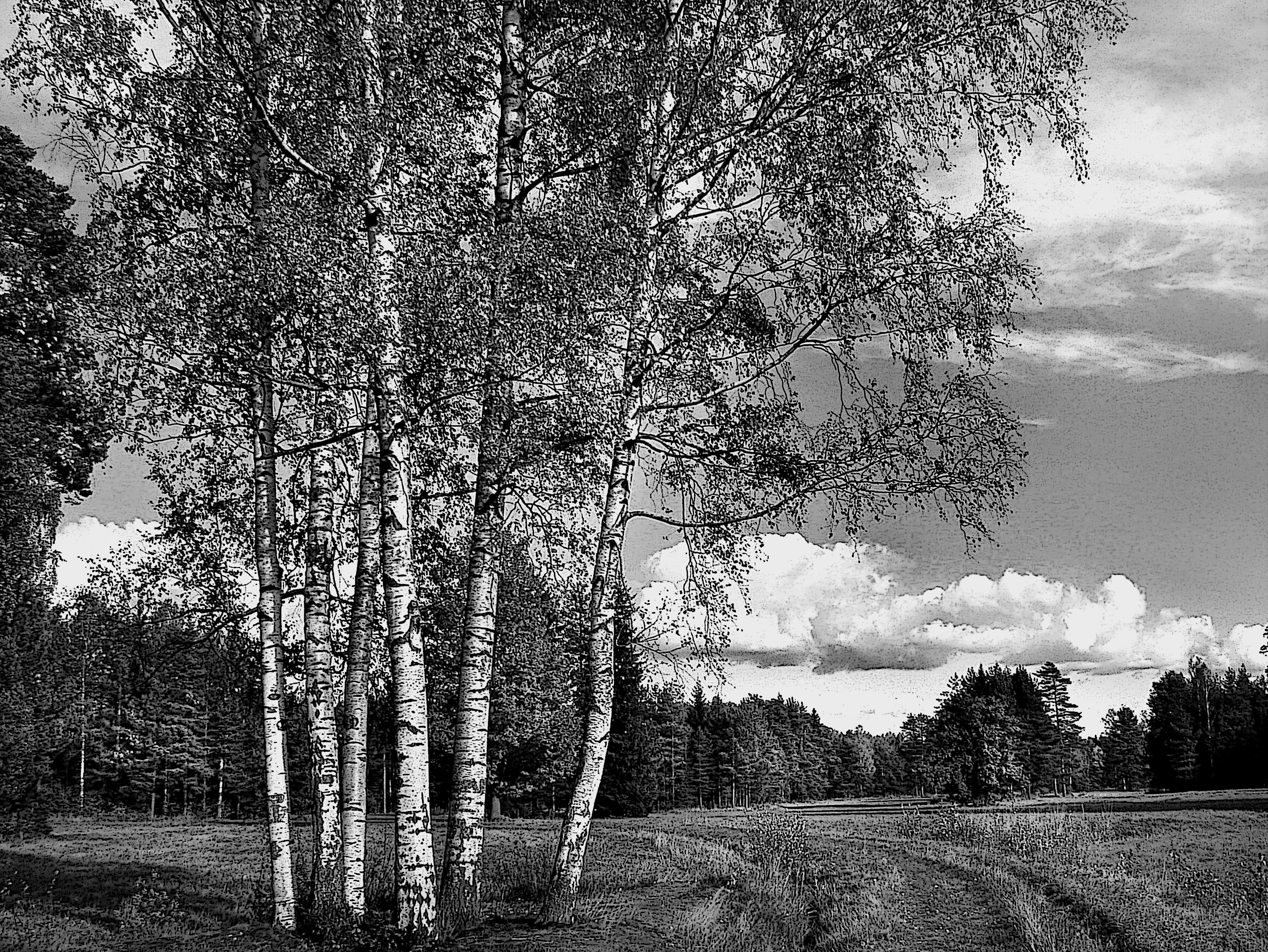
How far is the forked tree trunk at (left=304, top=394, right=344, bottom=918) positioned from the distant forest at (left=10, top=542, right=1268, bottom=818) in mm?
1600

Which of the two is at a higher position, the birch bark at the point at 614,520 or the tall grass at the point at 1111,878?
the birch bark at the point at 614,520

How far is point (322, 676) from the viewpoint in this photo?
12.8m

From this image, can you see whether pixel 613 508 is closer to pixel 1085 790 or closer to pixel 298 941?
pixel 298 941

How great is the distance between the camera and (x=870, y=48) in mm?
13164

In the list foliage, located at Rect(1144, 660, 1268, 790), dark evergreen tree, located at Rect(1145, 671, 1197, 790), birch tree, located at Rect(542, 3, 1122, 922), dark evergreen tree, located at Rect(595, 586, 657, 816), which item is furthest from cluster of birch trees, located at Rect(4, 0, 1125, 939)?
dark evergreen tree, located at Rect(1145, 671, 1197, 790)

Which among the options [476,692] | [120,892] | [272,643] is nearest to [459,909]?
[476,692]

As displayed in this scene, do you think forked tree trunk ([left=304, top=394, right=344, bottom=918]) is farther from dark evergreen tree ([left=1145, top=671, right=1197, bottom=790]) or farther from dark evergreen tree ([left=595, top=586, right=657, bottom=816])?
dark evergreen tree ([left=1145, top=671, right=1197, bottom=790])

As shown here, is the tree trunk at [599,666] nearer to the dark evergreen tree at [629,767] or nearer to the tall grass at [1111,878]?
the tall grass at [1111,878]

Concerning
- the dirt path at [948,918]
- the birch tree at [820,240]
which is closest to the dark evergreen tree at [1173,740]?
the dirt path at [948,918]

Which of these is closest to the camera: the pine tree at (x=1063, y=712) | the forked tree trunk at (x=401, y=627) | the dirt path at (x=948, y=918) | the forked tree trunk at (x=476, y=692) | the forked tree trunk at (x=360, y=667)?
the forked tree trunk at (x=401, y=627)

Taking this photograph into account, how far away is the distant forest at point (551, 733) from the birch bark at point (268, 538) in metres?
1.67

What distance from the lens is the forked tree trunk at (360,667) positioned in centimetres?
1128

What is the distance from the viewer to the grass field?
1113cm

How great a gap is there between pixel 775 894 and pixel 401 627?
24.3 ft
